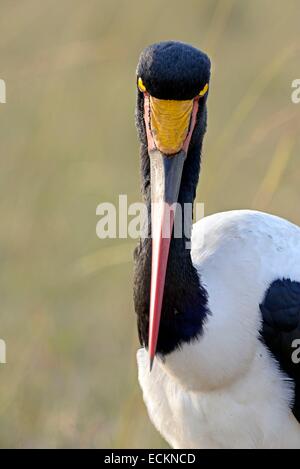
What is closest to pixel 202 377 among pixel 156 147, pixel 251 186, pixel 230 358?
pixel 230 358

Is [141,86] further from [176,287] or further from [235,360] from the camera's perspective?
[235,360]

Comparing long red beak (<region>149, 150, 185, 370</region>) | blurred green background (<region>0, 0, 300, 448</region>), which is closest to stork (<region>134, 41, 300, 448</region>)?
long red beak (<region>149, 150, 185, 370</region>)

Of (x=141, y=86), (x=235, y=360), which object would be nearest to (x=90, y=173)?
(x=235, y=360)

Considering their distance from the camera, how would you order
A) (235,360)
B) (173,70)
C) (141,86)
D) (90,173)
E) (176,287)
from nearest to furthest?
(173,70)
(141,86)
(176,287)
(235,360)
(90,173)

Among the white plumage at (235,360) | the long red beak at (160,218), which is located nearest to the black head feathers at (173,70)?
the long red beak at (160,218)

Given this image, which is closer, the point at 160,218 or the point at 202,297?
the point at 160,218

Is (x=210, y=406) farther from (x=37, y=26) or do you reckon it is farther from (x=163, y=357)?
(x=37, y=26)

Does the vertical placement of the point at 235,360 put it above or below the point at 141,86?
below

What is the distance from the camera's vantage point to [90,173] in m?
8.37

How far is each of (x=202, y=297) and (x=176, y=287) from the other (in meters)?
0.11

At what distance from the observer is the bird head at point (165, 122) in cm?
462

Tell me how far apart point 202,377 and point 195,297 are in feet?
0.97

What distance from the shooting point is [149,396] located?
17.5 feet

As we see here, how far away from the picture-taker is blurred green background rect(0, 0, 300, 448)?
252 inches
